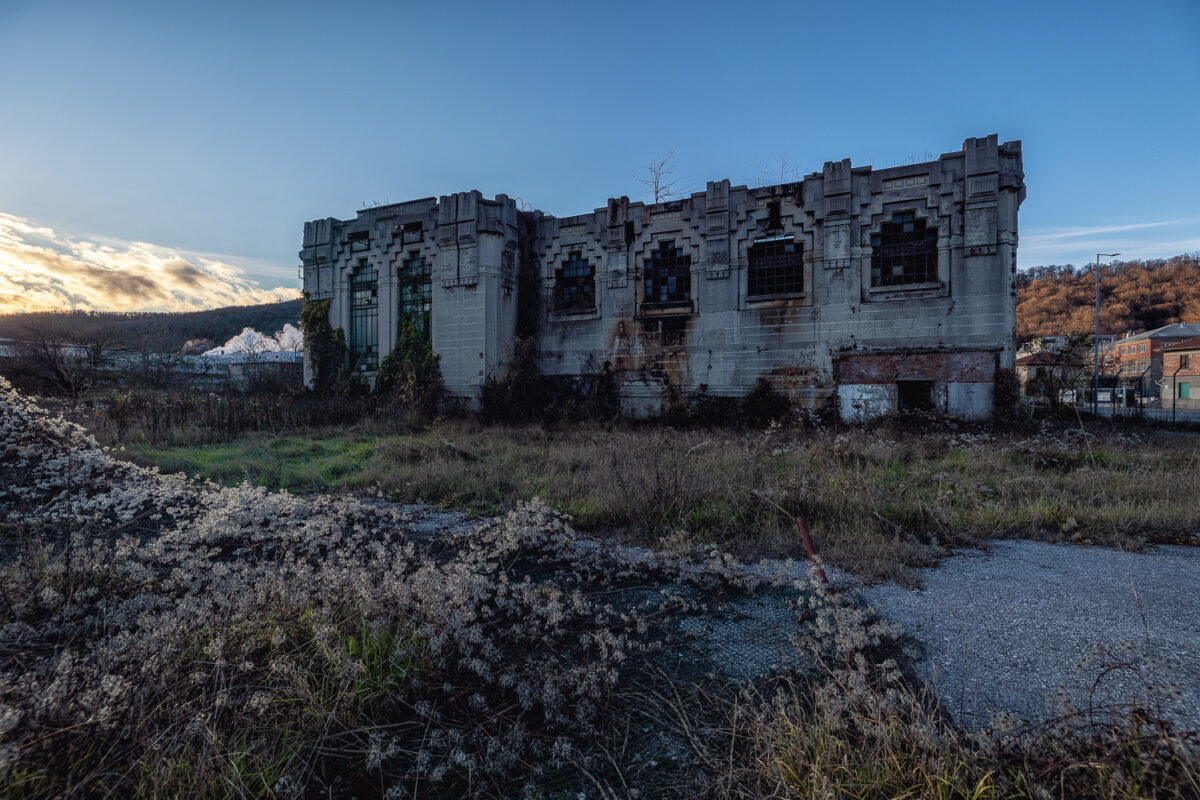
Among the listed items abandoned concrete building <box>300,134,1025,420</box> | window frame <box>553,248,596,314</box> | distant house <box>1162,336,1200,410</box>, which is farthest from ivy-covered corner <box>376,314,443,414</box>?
distant house <box>1162,336,1200,410</box>

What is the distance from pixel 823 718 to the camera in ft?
6.03

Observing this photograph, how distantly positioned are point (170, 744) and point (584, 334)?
14982 mm

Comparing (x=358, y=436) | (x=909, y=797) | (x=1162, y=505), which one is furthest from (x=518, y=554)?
(x=358, y=436)

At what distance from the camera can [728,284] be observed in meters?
14.8

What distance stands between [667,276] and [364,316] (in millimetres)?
10473

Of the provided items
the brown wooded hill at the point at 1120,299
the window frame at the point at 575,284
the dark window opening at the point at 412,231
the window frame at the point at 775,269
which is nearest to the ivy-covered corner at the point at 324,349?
the dark window opening at the point at 412,231

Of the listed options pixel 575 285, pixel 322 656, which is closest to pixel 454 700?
pixel 322 656

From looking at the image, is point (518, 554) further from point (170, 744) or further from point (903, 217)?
point (903, 217)

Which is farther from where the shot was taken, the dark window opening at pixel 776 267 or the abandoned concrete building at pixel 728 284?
the dark window opening at pixel 776 267

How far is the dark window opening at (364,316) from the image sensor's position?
57.4 feet

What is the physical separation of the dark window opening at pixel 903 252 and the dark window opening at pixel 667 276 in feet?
16.6

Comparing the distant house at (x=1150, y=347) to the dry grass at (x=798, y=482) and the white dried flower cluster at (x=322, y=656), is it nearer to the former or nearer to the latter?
the dry grass at (x=798, y=482)

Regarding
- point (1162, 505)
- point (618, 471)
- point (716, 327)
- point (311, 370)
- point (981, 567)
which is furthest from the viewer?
point (311, 370)

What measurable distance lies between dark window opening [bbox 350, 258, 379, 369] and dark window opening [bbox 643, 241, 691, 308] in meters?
9.30
